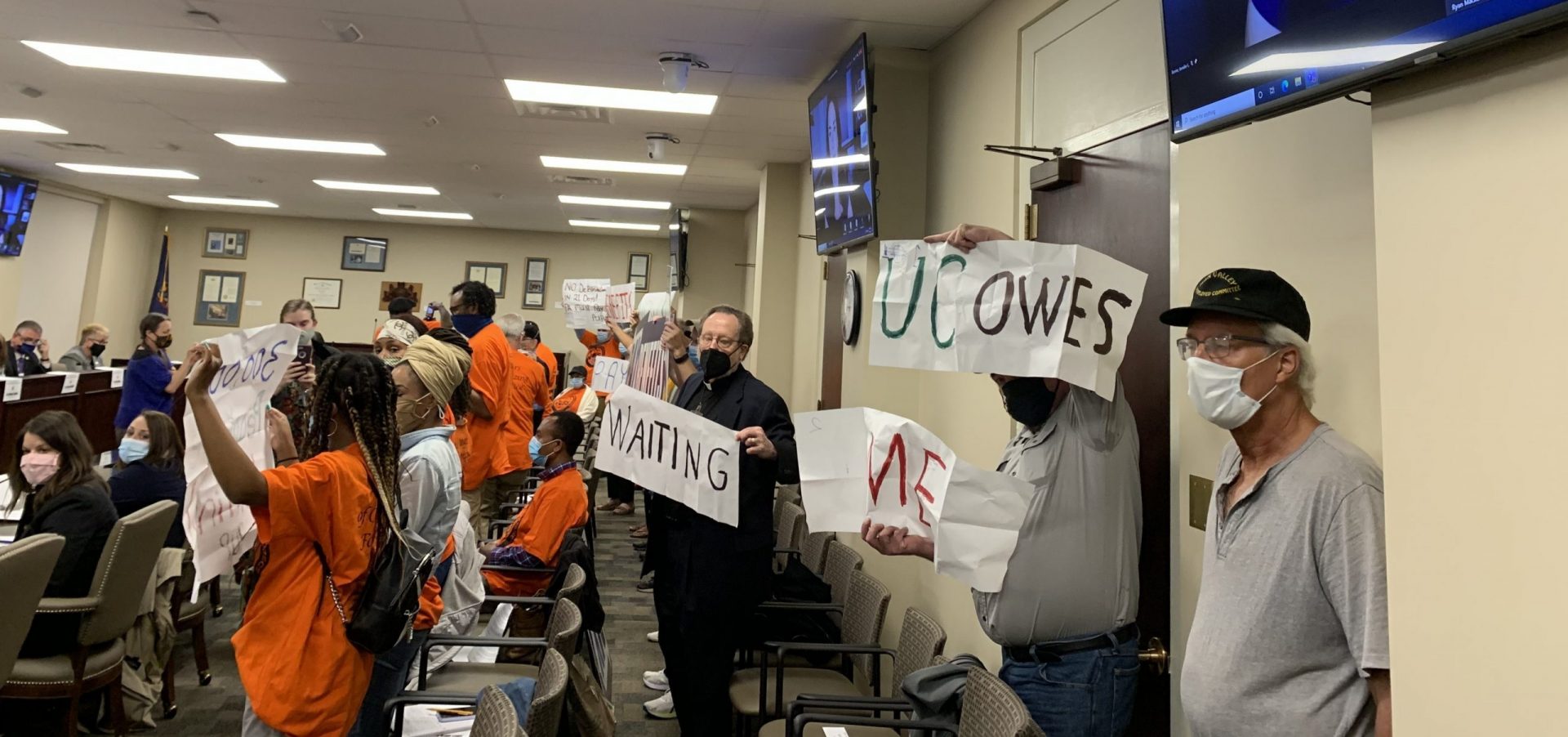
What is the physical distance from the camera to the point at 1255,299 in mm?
1294

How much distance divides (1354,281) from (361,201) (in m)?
10.9

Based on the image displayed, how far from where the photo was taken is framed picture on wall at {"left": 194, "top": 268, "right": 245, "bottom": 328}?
11.7 m

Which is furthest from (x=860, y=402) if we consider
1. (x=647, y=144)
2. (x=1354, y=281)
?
(x=647, y=144)

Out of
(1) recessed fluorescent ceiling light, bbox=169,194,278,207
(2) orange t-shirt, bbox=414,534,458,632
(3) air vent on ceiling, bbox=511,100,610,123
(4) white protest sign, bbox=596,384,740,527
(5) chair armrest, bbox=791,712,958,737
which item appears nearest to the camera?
(5) chair armrest, bbox=791,712,958,737

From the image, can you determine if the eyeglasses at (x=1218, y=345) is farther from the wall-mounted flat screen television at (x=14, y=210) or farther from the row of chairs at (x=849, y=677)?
the wall-mounted flat screen television at (x=14, y=210)

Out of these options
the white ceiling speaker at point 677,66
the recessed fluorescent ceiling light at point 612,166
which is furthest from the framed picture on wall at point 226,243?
the white ceiling speaker at point 677,66

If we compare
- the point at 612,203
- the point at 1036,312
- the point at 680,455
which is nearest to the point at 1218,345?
the point at 1036,312

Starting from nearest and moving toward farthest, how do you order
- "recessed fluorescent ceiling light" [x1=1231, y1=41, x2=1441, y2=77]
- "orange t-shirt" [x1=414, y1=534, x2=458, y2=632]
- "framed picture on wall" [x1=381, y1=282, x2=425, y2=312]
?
1. "recessed fluorescent ceiling light" [x1=1231, y1=41, x2=1441, y2=77]
2. "orange t-shirt" [x1=414, y1=534, x2=458, y2=632]
3. "framed picture on wall" [x1=381, y1=282, x2=425, y2=312]

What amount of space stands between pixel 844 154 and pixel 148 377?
504cm

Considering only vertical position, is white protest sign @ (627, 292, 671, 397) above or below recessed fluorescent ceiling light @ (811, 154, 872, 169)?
below

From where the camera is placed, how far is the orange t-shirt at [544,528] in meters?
3.40

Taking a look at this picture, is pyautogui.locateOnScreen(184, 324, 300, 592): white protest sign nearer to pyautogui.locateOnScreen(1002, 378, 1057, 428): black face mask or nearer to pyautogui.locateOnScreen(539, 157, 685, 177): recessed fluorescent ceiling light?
pyautogui.locateOnScreen(1002, 378, 1057, 428): black face mask

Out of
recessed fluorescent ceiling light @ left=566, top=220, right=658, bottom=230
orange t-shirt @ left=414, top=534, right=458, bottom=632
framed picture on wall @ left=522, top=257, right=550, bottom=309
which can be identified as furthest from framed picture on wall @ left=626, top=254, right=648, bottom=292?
orange t-shirt @ left=414, top=534, right=458, bottom=632

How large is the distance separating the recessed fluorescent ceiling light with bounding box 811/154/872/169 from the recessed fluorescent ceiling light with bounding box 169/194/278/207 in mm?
9420
